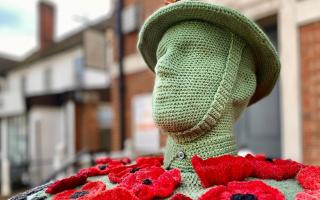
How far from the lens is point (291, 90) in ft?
Answer: 12.5

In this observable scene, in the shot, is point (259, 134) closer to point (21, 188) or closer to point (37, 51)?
point (21, 188)

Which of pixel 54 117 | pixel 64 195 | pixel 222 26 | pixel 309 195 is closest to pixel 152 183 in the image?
pixel 64 195

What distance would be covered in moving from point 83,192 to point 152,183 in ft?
0.58

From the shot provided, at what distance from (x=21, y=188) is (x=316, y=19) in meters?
9.74

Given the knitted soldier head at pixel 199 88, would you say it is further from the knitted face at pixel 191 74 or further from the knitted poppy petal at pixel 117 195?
the knitted poppy petal at pixel 117 195

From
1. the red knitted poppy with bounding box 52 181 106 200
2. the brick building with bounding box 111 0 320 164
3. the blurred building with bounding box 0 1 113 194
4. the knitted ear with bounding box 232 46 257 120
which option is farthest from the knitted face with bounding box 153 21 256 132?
the blurred building with bounding box 0 1 113 194

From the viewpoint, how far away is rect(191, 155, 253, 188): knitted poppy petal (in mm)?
847

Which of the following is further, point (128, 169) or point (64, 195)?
point (128, 169)

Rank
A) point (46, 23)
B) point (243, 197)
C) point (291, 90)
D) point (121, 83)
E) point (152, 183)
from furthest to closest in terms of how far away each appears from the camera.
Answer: point (46, 23) < point (121, 83) < point (291, 90) < point (152, 183) < point (243, 197)

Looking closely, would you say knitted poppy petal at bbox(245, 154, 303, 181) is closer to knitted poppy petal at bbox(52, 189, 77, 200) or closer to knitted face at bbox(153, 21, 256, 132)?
knitted face at bbox(153, 21, 256, 132)

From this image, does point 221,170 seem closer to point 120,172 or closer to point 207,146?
point 207,146

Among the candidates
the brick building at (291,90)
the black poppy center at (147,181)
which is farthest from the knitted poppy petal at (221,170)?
the brick building at (291,90)

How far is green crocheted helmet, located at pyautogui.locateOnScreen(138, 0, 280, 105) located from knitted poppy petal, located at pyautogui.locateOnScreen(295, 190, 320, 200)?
433 millimetres

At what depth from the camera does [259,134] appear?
443 centimetres
